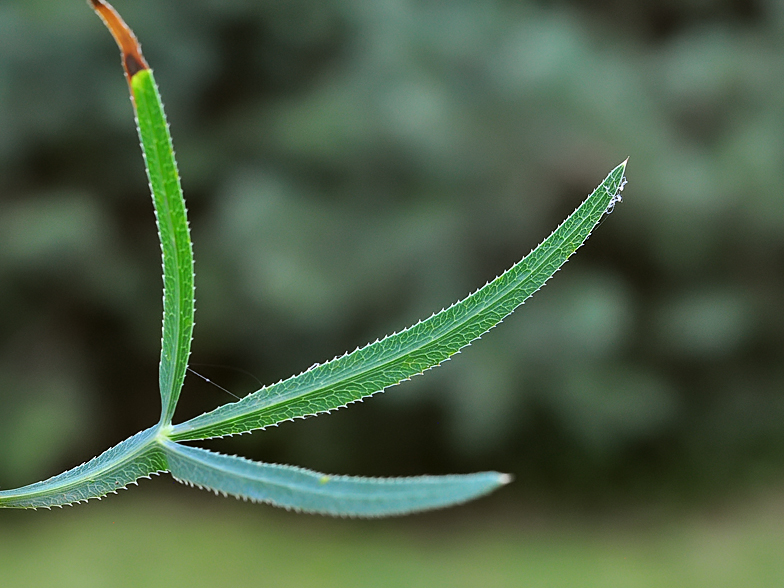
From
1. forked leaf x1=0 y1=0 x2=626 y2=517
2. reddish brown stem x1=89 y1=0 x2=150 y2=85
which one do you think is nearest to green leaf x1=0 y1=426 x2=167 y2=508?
forked leaf x1=0 y1=0 x2=626 y2=517

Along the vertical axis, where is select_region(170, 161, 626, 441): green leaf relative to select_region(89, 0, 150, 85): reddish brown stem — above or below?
below

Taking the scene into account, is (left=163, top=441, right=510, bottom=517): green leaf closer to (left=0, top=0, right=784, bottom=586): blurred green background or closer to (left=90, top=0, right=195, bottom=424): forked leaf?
(left=90, top=0, right=195, bottom=424): forked leaf

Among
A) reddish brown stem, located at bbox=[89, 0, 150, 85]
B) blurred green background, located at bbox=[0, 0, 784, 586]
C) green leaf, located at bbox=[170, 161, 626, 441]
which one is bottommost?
green leaf, located at bbox=[170, 161, 626, 441]

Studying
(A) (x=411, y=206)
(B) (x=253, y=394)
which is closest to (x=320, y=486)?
(B) (x=253, y=394)

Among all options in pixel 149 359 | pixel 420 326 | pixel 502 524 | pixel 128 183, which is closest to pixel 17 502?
pixel 420 326

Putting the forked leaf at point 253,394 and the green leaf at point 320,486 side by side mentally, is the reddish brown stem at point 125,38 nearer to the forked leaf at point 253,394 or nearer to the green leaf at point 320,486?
the forked leaf at point 253,394

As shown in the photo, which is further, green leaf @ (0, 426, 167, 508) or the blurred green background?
the blurred green background
